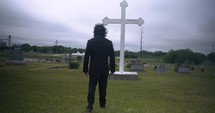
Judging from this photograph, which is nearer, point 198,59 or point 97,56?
point 97,56

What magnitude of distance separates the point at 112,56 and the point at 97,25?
31.4 inches

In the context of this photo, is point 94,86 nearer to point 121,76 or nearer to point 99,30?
point 99,30

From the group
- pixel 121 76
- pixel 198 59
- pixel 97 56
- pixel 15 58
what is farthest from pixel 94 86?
pixel 198 59

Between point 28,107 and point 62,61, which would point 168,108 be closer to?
point 28,107

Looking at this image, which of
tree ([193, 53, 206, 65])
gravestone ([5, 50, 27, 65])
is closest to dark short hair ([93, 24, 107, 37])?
gravestone ([5, 50, 27, 65])

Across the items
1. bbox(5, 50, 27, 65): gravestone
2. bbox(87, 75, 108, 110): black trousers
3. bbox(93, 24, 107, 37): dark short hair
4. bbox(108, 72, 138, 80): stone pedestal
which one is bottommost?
bbox(108, 72, 138, 80): stone pedestal

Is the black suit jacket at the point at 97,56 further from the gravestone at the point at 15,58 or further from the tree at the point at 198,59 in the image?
the tree at the point at 198,59

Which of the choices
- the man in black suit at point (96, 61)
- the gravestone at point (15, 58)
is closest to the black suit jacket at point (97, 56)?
the man in black suit at point (96, 61)

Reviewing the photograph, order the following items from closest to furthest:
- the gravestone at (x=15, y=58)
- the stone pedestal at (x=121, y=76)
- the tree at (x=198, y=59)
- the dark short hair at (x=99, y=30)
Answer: the dark short hair at (x=99, y=30) → the stone pedestal at (x=121, y=76) → the gravestone at (x=15, y=58) → the tree at (x=198, y=59)

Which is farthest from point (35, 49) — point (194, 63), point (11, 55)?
point (11, 55)

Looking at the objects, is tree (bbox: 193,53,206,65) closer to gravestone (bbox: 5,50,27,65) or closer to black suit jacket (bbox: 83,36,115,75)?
gravestone (bbox: 5,50,27,65)

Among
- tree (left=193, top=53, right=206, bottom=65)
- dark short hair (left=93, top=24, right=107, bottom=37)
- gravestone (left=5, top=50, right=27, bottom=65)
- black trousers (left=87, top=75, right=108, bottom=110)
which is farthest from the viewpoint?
tree (left=193, top=53, right=206, bottom=65)

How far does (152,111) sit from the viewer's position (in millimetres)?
5727

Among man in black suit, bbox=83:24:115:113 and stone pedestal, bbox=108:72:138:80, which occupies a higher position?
man in black suit, bbox=83:24:115:113
